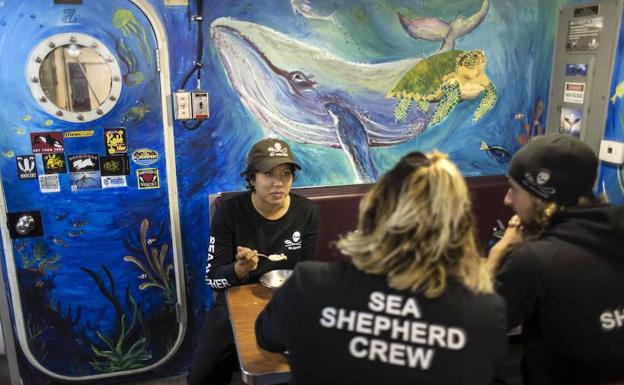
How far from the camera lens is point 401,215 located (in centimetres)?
115

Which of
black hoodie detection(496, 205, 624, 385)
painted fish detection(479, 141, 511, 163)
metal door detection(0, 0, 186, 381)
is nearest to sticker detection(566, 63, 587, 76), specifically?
painted fish detection(479, 141, 511, 163)

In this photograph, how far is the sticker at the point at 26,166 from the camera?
90.6 inches

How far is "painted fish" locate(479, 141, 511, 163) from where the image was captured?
9.87 feet

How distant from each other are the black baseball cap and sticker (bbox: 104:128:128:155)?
0.67 meters

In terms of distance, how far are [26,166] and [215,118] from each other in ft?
2.94

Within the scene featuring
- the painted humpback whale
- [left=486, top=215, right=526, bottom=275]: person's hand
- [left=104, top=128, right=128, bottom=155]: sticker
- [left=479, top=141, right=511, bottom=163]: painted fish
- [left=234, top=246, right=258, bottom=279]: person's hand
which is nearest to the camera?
[left=486, top=215, right=526, bottom=275]: person's hand

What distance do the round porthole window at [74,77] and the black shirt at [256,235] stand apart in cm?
78

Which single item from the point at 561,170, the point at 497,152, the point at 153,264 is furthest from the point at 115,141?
the point at 497,152

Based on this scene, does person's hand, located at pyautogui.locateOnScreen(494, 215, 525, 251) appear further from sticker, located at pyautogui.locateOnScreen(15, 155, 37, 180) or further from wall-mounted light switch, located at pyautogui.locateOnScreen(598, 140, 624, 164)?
sticker, located at pyautogui.locateOnScreen(15, 155, 37, 180)

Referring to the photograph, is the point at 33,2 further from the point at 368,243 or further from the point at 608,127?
the point at 608,127

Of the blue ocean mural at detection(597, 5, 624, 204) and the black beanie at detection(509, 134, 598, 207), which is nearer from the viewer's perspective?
the black beanie at detection(509, 134, 598, 207)

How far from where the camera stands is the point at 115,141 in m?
2.40

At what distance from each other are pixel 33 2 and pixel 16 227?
1022 mm

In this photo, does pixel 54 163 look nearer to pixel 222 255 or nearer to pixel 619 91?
pixel 222 255
